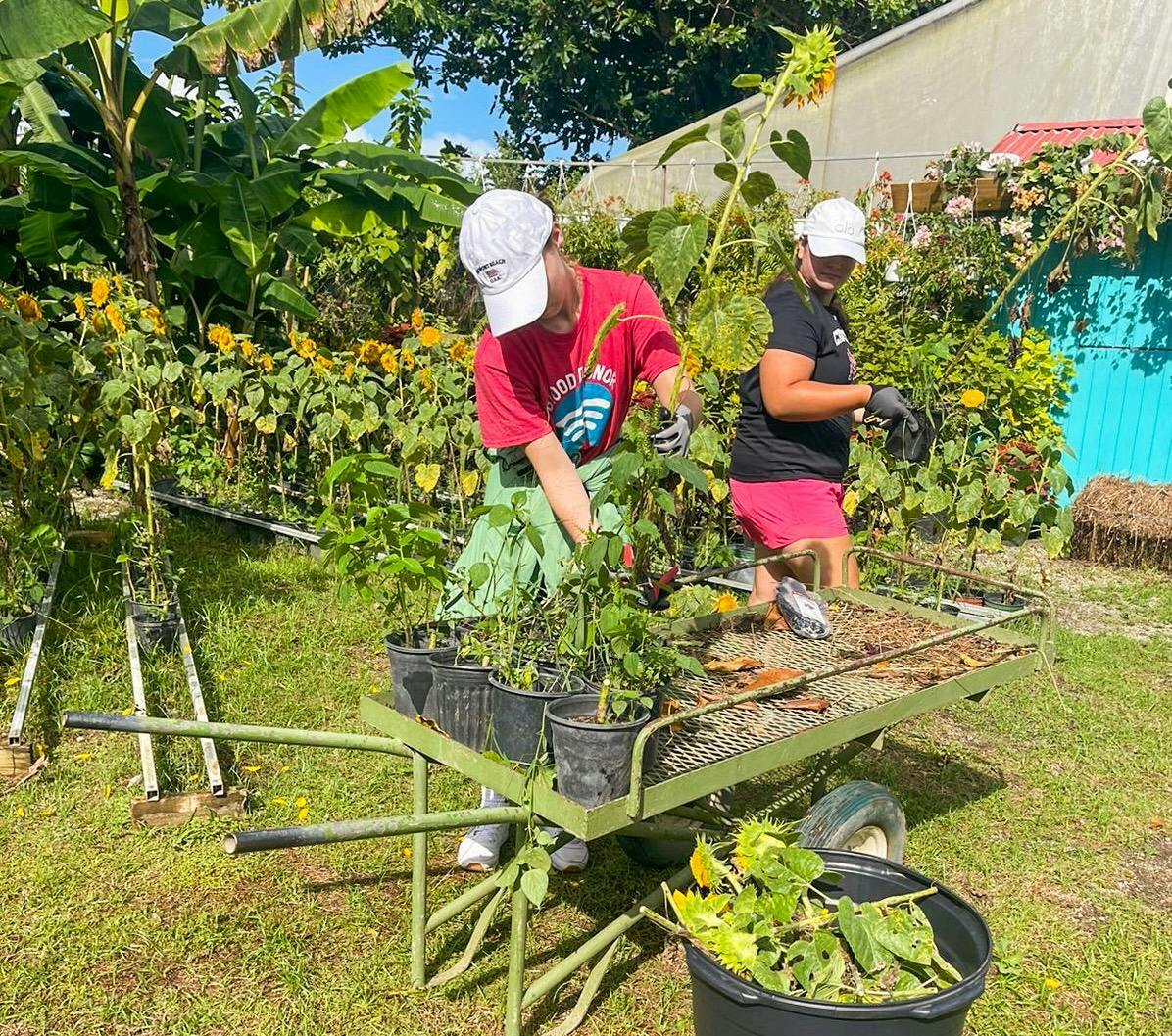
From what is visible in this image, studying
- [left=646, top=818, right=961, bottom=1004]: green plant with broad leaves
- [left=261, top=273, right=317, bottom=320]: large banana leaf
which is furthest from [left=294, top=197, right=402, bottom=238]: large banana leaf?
[left=646, top=818, right=961, bottom=1004]: green plant with broad leaves

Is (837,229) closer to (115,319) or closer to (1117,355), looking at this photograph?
(115,319)

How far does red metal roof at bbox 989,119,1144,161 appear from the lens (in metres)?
8.38

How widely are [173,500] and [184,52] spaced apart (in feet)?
10.1

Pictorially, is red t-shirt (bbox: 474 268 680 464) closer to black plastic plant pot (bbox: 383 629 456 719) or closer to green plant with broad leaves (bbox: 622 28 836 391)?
green plant with broad leaves (bbox: 622 28 836 391)

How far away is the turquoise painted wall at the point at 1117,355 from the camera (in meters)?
7.76

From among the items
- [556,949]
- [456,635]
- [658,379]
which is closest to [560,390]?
[658,379]

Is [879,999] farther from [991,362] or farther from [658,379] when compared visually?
[991,362]

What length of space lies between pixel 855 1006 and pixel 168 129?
800cm

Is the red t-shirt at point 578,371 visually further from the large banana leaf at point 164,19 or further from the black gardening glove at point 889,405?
the large banana leaf at point 164,19

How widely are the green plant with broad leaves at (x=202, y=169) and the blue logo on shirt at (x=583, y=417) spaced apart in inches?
201

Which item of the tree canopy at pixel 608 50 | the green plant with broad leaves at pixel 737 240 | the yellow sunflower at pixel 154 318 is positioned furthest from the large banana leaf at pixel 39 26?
the tree canopy at pixel 608 50

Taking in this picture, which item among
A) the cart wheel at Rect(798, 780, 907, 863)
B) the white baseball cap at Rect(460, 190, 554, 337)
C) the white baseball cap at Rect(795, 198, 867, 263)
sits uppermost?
the white baseball cap at Rect(795, 198, 867, 263)

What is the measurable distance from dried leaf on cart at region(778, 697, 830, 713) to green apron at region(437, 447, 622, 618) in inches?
24.2

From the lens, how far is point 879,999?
187cm
